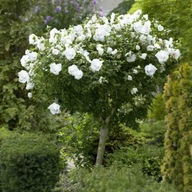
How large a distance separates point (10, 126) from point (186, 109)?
3.89 meters

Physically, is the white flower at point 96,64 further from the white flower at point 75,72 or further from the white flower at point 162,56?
the white flower at point 162,56

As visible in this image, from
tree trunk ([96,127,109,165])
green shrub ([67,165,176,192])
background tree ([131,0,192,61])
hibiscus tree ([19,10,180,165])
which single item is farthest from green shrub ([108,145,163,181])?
background tree ([131,0,192,61])

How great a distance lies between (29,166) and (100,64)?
118 centimetres

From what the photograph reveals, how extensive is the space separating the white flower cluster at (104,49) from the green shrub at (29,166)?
1.53ft

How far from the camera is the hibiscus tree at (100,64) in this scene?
4441 millimetres

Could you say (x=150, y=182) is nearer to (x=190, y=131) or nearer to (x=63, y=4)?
(x=190, y=131)

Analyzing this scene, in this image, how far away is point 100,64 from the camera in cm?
434

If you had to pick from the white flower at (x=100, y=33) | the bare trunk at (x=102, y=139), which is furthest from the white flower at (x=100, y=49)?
the bare trunk at (x=102, y=139)

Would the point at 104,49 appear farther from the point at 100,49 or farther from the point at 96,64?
the point at 96,64

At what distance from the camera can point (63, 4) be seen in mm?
8352

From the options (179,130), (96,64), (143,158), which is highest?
(96,64)

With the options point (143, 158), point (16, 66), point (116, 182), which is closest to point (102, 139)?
point (143, 158)

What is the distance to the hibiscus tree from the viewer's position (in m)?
4.44

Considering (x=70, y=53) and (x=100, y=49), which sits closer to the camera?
(x=70, y=53)
